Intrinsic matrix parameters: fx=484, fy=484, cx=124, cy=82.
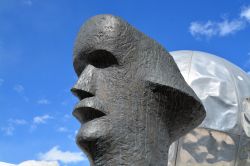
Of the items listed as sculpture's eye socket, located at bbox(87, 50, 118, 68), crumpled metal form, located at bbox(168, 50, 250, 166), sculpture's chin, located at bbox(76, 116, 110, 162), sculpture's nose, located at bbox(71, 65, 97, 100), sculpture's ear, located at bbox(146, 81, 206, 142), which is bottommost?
sculpture's chin, located at bbox(76, 116, 110, 162)

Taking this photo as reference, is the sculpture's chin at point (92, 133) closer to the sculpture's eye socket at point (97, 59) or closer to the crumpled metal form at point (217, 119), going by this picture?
the sculpture's eye socket at point (97, 59)

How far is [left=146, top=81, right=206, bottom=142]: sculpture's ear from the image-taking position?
15.7 ft

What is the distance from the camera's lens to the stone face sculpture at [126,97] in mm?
4453

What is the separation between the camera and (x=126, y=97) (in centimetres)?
462

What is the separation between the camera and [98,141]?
4.41m

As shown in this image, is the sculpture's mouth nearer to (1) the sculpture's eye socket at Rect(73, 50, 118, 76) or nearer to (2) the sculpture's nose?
(2) the sculpture's nose

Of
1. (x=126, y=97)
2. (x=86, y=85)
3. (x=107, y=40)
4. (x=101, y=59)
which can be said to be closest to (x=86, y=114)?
(x=86, y=85)

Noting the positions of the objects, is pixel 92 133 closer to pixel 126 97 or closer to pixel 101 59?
pixel 126 97

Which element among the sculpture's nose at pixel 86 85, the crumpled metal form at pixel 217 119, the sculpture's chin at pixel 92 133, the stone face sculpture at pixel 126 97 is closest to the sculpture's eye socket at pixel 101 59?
the stone face sculpture at pixel 126 97

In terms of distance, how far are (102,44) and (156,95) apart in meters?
0.73

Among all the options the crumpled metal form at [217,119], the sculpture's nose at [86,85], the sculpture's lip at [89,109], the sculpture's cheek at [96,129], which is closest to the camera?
the sculpture's cheek at [96,129]

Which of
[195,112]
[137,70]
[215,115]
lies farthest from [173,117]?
[215,115]

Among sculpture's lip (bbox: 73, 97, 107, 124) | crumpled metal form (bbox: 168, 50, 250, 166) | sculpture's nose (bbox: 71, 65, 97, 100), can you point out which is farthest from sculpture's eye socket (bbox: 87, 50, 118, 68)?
crumpled metal form (bbox: 168, 50, 250, 166)

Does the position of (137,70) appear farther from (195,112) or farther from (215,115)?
(215,115)
